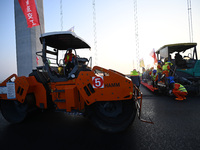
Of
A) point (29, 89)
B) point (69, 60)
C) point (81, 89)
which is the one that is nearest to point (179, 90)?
point (81, 89)

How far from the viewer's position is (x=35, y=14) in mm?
3828

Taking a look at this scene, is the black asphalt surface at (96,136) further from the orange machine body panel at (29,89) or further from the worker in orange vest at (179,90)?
the worker in orange vest at (179,90)

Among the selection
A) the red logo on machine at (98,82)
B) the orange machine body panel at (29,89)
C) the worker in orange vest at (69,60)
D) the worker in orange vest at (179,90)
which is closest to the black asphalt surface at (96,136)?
the orange machine body panel at (29,89)

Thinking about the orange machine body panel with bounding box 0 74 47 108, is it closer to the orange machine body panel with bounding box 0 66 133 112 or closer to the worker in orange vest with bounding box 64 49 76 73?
the orange machine body panel with bounding box 0 66 133 112

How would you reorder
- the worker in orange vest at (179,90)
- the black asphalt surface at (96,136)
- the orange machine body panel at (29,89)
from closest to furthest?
the black asphalt surface at (96,136)
the orange machine body panel at (29,89)
the worker in orange vest at (179,90)

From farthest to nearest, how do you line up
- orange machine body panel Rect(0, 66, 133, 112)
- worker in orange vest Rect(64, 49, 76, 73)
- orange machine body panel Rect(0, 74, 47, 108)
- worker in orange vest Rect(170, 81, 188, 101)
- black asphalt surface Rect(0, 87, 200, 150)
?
worker in orange vest Rect(170, 81, 188, 101)
worker in orange vest Rect(64, 49, 76, 73)
orange machine body panel Rect(0, 74, 47, 108)
orange machine body panel Rect(0, 66, 133, 112)
black asphalt surface Rect(0, 87, 200, 150)

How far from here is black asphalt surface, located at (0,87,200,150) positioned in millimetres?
1881

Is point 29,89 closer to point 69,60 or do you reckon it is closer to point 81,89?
point 69,60

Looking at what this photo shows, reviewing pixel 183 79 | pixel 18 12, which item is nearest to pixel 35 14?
pixel 183 79

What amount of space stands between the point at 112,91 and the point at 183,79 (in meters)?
5.58

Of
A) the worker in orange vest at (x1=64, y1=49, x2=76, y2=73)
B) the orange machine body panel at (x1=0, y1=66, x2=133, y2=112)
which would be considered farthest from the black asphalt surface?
the worker in orange vest at (x1=64, y1=49, x2=76, y2=73)

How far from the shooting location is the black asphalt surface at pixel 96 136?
1.88 meters

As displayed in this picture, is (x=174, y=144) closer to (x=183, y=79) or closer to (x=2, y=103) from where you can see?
(x=2, y=103)

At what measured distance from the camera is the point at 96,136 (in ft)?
7.19
